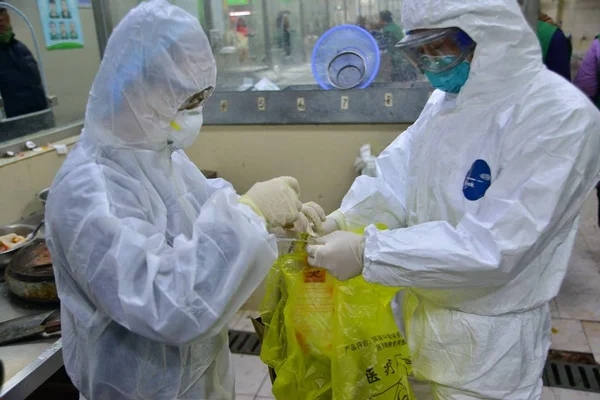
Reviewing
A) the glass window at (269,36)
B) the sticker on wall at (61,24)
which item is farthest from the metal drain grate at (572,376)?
the sticker on wall at (61,24)

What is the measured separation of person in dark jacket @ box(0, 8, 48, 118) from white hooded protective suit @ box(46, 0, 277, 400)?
4.59 feet

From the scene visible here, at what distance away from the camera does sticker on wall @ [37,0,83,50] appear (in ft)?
7.56

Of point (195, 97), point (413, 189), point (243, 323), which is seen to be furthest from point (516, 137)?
point (243, 323)

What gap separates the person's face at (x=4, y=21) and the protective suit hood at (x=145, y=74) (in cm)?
149

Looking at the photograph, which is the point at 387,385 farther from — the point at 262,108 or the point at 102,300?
the point at 262,108

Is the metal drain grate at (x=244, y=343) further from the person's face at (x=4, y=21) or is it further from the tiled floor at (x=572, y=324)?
the person's face at (x=4, y=21)

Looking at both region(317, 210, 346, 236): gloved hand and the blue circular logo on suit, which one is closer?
the blue circular logo on suit

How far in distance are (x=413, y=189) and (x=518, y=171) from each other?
1.14 feet

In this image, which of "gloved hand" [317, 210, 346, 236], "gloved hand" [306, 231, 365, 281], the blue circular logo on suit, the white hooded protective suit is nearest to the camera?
the white hooded protective suit

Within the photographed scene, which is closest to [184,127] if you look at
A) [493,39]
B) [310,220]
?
[310,220]

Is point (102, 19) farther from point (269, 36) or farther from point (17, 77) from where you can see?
point (269, 36)

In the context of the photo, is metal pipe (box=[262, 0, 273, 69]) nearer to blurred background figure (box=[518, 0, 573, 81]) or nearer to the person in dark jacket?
the person in dark jacket

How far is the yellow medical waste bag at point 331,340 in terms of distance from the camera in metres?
1.22

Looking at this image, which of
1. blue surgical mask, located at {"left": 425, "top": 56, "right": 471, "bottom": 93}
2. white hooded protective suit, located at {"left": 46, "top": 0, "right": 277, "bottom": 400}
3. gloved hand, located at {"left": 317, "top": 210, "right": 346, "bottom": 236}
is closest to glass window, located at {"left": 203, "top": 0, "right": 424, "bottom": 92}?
gloved hand, located at {"left": 317, "top": 210, "right": 346, "bottom": 236}
